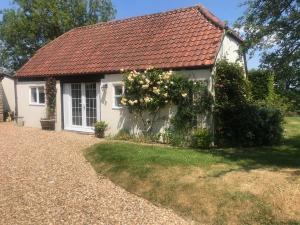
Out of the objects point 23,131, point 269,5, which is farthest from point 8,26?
point 269,5

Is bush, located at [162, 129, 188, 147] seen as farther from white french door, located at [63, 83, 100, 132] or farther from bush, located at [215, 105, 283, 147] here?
white french door, located at [63, 83, 100, 132]

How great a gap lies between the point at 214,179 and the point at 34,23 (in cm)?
3232

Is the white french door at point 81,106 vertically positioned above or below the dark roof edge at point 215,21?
below

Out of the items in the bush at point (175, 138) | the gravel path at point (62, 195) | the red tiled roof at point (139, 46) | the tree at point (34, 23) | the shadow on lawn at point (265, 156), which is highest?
the tree at point (34, 23)

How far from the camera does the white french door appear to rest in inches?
691

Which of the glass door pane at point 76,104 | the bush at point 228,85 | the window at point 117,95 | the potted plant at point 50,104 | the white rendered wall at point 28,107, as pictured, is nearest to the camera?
the bush at point 228,85

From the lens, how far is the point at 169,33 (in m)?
16.3

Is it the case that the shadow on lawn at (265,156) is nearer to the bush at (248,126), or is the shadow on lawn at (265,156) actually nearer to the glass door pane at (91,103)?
the bush at (248,126)

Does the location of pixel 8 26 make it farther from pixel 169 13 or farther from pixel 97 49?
pixel 169 13

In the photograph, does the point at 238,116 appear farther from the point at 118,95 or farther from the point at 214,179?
the point at 118,95

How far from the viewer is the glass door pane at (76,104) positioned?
1830 centimetres

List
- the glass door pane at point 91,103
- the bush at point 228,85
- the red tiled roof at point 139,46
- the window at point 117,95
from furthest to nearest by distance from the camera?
A: the glass door pane at point 91,103, the window at point 117,95, the red tiled roof at point 139,46, the bush at point 228,85

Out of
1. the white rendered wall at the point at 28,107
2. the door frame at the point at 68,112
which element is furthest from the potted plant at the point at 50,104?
the white rendered wall at the point at 28,107

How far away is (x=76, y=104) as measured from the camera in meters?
18.6
